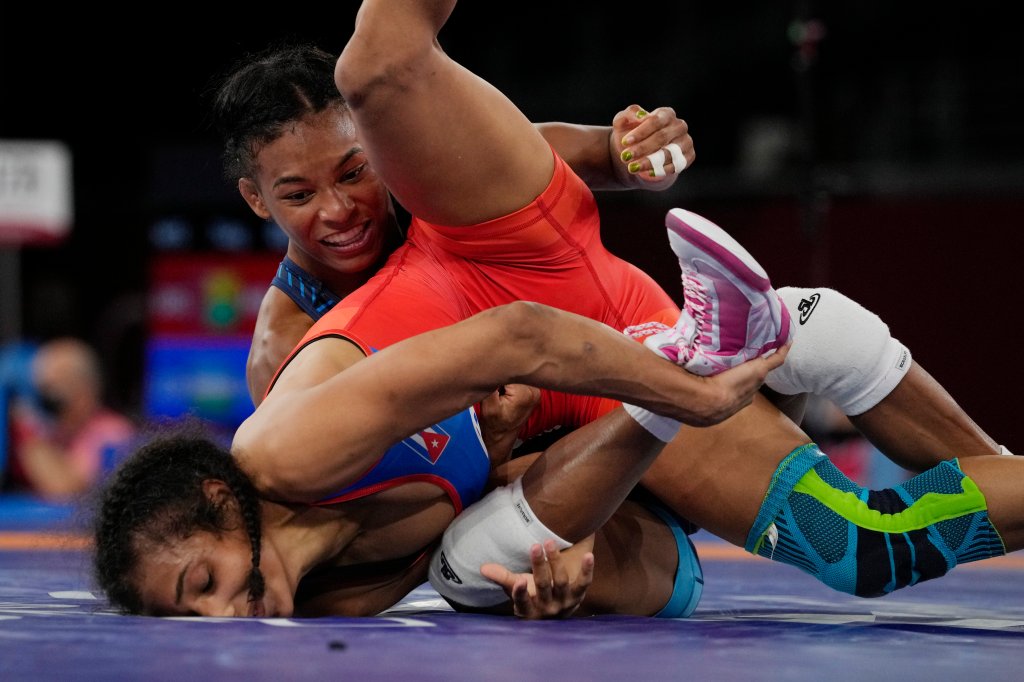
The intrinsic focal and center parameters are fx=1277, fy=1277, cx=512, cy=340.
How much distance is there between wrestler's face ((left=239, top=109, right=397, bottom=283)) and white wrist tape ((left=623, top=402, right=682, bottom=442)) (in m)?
0.75

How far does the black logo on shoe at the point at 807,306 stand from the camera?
6.74ft

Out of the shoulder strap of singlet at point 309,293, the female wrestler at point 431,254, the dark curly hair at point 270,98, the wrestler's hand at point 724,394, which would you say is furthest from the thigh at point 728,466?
the dark curly hair at point 270,98

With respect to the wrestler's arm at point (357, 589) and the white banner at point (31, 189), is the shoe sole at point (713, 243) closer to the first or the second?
the wrestler's arm at point (357, 589)

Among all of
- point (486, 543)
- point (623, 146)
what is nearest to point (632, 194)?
point (623, 146)

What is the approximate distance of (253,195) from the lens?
2.51m

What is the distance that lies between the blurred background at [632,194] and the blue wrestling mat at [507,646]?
9.42 ft

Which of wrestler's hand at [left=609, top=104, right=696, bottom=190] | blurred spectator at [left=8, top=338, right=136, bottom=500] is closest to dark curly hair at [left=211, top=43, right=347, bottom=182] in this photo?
wrestler's hand at [left=609, top=104, right=696, bottom=190]

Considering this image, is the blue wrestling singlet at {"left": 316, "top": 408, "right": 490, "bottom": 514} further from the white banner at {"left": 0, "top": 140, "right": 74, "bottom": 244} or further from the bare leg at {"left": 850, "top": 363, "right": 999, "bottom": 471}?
the white banner at {"left": 0, "top": 140, "right": 74, "bottom": 244}

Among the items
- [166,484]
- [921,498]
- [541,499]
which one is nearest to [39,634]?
[166,484]

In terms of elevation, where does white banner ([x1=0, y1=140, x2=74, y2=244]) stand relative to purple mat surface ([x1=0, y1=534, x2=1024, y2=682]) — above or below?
above

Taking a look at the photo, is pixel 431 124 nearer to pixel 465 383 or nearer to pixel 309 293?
pixel 465 383

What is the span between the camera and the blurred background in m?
4.88

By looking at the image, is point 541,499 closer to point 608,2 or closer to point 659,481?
point 659,481

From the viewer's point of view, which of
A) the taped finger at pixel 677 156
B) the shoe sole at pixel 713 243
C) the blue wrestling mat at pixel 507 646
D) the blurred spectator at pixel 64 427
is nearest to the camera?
the blue wrestling mat at pixel 507 646
